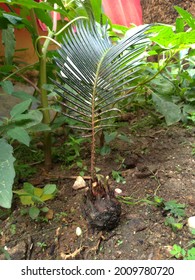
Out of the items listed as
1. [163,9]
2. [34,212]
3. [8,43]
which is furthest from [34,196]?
[163,9]

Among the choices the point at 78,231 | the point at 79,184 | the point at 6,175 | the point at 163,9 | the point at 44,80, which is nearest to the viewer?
the point at 6,175

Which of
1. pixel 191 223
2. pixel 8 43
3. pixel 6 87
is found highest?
pixel 8 43

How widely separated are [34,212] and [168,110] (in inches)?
25.9

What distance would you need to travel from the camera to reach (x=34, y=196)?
34.1 inches

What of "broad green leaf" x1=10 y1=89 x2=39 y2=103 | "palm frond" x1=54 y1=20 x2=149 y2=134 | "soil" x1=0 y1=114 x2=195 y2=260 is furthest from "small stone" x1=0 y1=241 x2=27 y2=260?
"broad green leaf" x1=10 y1=89 x2=39 y2=103

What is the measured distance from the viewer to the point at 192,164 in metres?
1.06

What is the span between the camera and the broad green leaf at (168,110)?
3.85 ft

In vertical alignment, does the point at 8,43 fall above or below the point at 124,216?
above

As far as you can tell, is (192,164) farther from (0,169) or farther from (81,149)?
(0,169)

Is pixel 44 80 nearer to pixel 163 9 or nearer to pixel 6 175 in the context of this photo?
pixel 6 175

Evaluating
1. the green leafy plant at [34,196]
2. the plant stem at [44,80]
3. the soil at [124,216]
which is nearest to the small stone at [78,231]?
the soil at [124,216]

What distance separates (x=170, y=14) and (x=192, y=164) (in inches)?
52.2

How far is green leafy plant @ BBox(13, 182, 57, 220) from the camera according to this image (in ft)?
2.84
